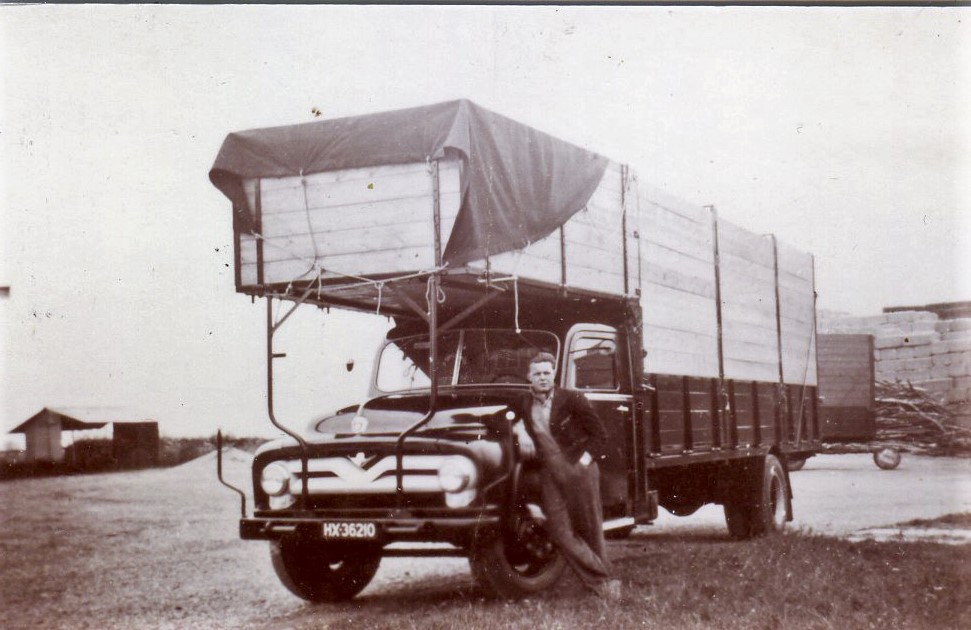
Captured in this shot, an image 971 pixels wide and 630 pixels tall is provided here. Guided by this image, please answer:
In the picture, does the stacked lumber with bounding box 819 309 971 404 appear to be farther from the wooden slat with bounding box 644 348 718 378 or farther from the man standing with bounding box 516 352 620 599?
the man standing with bounding box 516 352 620 599

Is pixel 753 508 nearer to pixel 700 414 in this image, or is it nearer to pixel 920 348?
pixel 700 414

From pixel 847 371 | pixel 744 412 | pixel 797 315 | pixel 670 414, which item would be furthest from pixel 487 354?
pixel 847 371

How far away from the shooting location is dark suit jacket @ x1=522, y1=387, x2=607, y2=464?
292 inches

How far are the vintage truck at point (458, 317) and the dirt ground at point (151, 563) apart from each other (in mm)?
501

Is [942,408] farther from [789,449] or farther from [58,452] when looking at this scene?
[58,452]

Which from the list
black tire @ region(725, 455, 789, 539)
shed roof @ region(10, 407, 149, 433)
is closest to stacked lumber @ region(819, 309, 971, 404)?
black tire @ region(725, 455, 789, 539)

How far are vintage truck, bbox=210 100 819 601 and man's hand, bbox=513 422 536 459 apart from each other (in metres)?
0.12

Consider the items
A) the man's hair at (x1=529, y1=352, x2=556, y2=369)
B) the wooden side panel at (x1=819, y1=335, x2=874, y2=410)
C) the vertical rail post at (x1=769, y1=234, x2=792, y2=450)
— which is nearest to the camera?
the man's hair at (x1=529, y1=352, x2=556, y2=369)

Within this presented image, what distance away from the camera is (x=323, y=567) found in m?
7.91

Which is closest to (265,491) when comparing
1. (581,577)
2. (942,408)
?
(581,577)

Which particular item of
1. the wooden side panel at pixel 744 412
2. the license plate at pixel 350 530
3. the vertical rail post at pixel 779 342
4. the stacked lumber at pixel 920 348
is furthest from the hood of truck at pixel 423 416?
the stacked lumber at pixel 920 348

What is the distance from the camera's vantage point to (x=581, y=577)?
23.9ft

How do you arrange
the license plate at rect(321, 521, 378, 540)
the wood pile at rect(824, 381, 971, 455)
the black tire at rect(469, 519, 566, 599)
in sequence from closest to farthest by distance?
the license plate at rect(321, 521, 378, 540)
the black tire at rect(469, 519, 566, 599)
the wood pile at rect(824, 381, 971, 455)

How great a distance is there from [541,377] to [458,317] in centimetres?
70
